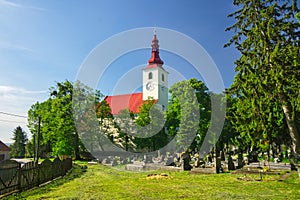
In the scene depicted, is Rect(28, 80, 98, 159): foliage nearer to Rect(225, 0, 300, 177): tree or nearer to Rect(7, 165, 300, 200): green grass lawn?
Rect(7, 165, 300, 200): green grass lawn

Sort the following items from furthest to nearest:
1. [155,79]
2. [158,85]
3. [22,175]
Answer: [155,79] → [158,85] → [22,175]

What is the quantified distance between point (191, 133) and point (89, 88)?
14.6 metres

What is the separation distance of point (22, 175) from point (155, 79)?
42.3 m

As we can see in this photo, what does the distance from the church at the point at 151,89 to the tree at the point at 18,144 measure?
23103 millimetres

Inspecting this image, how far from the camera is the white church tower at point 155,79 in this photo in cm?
5000

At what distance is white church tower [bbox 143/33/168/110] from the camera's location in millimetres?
50000

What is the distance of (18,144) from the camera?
5647 centimetres

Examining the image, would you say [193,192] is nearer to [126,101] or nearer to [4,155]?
[4,155]

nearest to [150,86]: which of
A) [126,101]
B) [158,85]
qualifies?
[158,85]

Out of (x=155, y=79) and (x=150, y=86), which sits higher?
(x=155, y=79)

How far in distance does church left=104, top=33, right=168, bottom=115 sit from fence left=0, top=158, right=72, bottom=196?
3364 cm

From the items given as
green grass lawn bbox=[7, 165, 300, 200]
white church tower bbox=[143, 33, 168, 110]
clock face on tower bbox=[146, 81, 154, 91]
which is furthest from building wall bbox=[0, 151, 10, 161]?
green grass lawn bbox=[7, 165, 300, 200]

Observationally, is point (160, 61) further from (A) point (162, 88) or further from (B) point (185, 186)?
(B) point (185, 186)

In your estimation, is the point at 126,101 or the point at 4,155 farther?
the point at 126,101
